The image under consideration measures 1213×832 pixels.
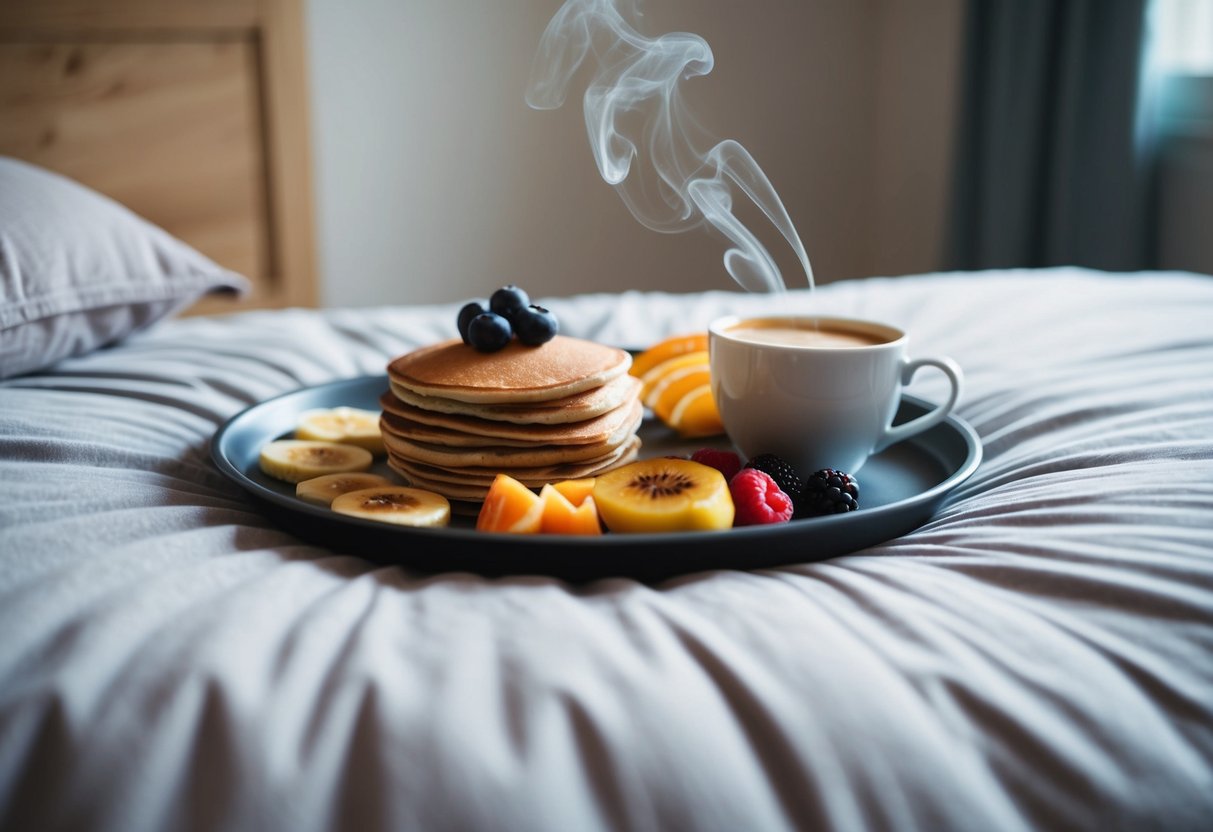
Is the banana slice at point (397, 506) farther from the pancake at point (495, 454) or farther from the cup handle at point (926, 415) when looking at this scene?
the cup handle at point (926, 415)

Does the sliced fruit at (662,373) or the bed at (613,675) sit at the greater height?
the sliced fruit at (662,373)

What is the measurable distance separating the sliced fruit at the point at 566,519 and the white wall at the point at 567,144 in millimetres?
2552

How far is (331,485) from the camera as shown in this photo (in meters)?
0.91

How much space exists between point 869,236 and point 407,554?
3212mm

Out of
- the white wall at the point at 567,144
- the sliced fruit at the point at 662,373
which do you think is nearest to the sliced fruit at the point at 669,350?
the sliced fruit at the point at 662,373

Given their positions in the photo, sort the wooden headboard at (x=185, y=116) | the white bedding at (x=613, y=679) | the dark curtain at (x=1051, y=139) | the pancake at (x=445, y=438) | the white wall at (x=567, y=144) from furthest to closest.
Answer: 1. the white wall at (x=567, y=144)
2. the dark curtain at (x=1051, y=139)
3. the wooden headboard at (x=185, y=116)
4. the pancake at (x=445, y=438)
5. the white bedding at (x=613, y=679)

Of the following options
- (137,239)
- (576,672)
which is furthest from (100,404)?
(576,672)

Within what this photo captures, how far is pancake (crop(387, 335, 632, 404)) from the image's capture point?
0.90 meters

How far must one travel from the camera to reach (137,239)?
137 cm

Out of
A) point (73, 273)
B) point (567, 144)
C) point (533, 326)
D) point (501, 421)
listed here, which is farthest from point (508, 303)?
point (567, 144)

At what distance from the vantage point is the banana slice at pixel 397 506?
0.80 meters

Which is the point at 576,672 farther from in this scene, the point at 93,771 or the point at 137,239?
the point at 137,239

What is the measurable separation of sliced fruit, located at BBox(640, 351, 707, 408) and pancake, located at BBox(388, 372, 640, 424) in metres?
0.22

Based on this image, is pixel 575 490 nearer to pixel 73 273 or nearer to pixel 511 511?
pixel 511 511
